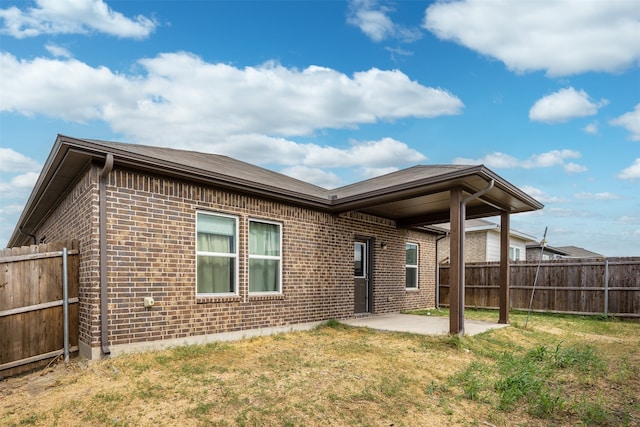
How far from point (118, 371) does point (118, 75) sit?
8.28 m

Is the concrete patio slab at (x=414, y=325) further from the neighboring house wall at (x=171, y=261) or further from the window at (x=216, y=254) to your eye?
the window at (x=216, y=254)

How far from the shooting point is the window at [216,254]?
7.46 m

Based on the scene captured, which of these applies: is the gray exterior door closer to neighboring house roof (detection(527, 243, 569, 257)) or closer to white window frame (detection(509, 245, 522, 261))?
white window frame (detection(509, 245, 522, 261))

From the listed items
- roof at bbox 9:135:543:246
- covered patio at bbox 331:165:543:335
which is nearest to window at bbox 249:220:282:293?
roof at bbox 9:135:543:246

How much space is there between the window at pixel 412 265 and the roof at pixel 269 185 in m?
1.81

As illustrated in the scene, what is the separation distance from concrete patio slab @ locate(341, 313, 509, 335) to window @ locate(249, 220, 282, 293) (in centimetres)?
241

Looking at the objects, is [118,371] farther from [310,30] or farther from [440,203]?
[310,30]

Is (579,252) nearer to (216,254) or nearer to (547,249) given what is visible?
(547,249)

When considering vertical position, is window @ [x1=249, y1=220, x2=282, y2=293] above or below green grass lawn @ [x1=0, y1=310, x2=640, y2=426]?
above

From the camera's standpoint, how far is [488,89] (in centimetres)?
1171

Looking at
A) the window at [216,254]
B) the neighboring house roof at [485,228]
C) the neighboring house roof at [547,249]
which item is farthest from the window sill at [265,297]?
the neighboring house roof at [547,249]

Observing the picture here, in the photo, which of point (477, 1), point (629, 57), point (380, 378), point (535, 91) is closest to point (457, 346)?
point (380, 378)

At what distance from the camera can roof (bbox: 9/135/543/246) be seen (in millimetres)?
6297

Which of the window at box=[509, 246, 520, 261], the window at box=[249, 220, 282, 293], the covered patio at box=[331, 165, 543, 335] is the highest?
the covered patio at box=[331, 165, 543, 335]
